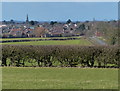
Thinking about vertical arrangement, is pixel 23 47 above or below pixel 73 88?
above

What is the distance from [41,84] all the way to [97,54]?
7.35 m

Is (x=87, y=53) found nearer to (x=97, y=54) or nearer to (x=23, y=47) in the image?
(x=97, y=54)

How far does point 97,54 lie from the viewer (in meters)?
16.1

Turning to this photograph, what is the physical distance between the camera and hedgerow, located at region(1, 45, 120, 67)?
1598 centimetres

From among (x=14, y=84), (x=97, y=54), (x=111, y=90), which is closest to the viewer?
(x=111, y=90)

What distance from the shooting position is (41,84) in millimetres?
9219

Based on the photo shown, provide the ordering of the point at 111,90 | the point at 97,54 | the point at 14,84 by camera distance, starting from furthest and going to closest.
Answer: the point at 97,54 < the point at 14,84 < the point at 111,90

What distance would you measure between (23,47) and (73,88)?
8028 millimetres

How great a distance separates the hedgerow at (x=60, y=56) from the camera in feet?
52.4

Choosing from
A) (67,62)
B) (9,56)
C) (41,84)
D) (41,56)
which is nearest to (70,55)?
(67,62)

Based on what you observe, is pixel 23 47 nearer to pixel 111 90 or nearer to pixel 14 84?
pixel 14 84

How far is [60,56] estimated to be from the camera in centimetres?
1620

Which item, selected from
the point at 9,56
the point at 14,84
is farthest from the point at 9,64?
the point at 14,84

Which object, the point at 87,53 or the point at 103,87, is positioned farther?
the point at 87,53
